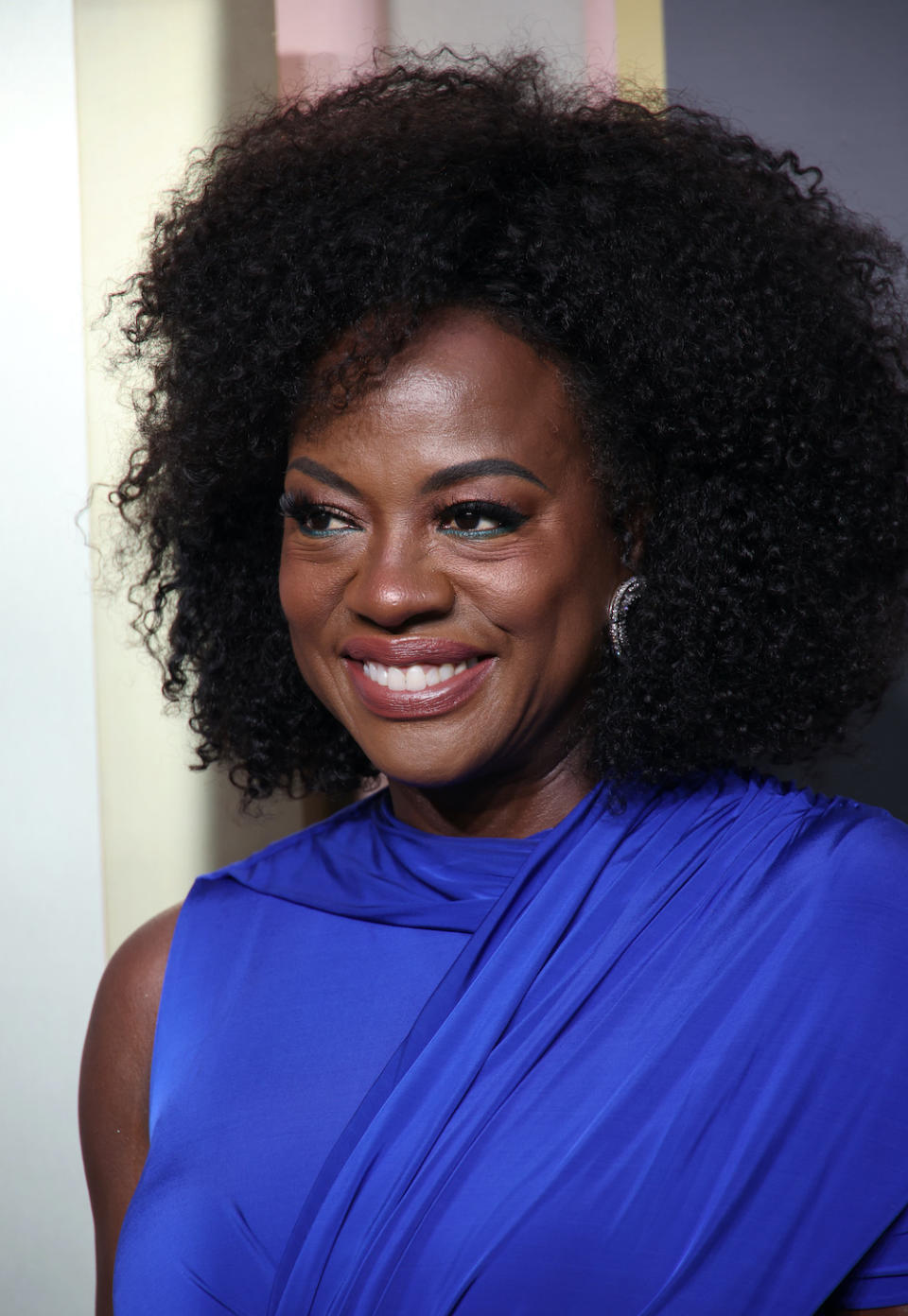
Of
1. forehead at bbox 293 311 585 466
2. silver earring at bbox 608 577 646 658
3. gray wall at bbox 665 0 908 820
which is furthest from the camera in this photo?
gray wall at bbox 665 0 908 820

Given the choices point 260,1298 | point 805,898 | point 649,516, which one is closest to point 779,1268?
point 805,898

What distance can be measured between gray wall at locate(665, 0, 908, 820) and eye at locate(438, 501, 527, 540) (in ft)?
3.35

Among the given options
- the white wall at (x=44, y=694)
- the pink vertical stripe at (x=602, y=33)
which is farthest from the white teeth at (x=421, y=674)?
the pink vertical stripe at (x=602, y=33)

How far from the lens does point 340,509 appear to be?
1.53 metres

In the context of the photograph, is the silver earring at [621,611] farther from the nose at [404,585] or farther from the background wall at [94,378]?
the background wall at [94,378]

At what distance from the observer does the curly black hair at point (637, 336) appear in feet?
5.06

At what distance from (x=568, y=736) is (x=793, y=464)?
0.41 m

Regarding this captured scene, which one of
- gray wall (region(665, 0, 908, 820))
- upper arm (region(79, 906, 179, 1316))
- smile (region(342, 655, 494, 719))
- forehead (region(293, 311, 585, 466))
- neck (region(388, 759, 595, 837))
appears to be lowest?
upper arm (region(79, 906, 179, 1316))

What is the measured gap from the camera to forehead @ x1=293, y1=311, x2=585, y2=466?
1.46 m

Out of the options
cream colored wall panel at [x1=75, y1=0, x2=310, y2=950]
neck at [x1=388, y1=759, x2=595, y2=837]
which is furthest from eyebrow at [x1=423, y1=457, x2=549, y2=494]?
cream colored wall panel at [x1=75, y1=0, x2=310, y2=950]

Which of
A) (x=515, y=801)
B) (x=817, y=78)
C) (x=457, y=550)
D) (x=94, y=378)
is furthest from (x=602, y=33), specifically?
(x=515, y=801)

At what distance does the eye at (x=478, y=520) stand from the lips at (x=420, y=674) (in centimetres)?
12

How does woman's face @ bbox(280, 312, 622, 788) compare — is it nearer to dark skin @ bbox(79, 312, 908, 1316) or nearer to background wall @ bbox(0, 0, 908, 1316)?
dark skin @ bbox(79, 312, 908, 1316)

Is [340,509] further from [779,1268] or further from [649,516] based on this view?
[779,1268]
